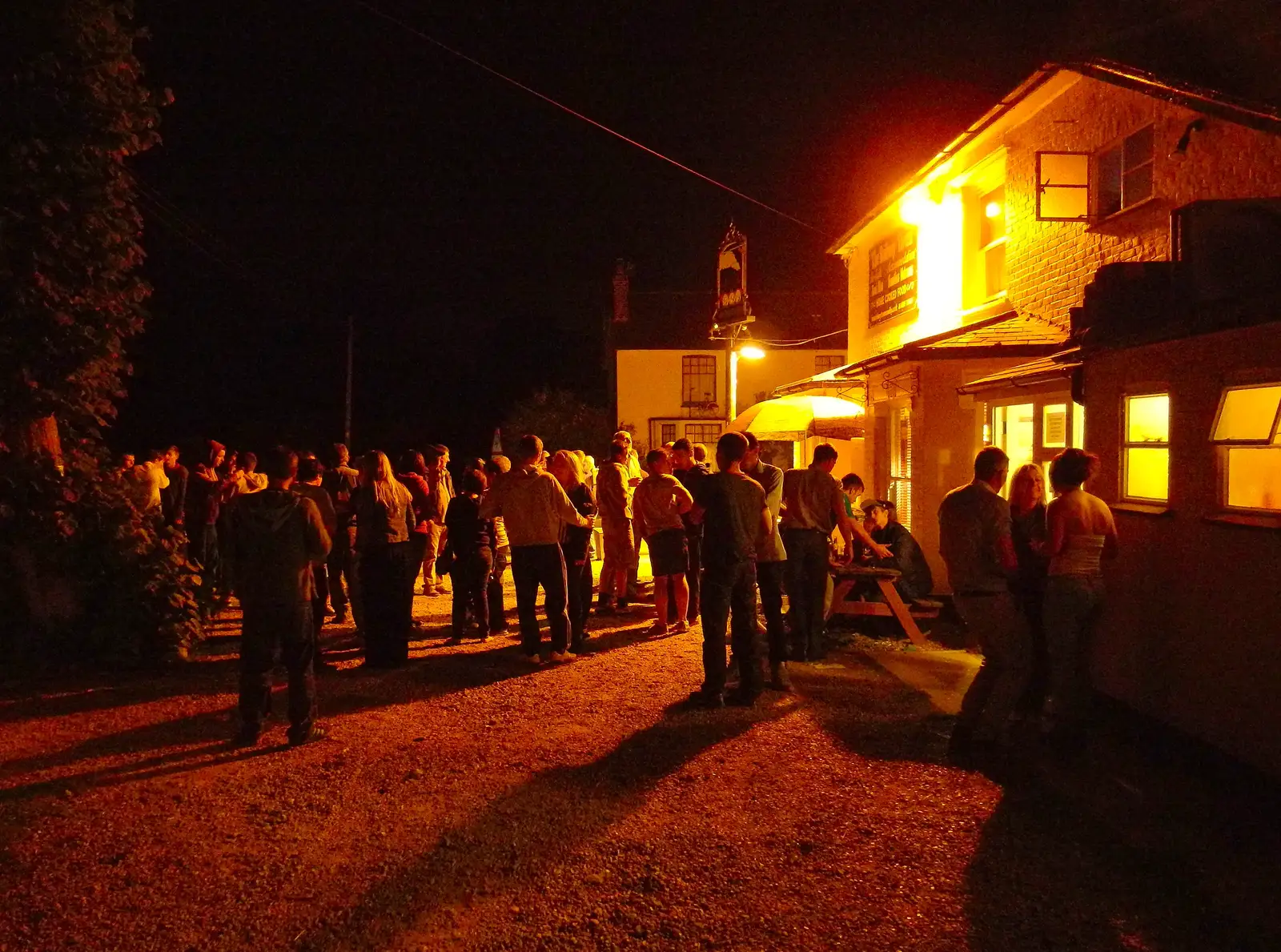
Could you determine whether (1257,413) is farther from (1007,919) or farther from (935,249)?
(935,249)

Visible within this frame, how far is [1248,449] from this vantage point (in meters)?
5.53

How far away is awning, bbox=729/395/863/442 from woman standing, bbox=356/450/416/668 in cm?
777

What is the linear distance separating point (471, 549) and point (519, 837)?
502 centimetres

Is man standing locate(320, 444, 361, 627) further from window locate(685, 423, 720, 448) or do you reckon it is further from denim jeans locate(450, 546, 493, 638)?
window locate(685, 423, 720, 448)

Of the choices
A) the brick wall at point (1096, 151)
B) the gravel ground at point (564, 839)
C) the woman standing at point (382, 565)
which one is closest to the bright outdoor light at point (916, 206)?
the brick wall at point (1096, 151)

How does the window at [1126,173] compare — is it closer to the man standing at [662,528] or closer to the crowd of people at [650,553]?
the crowd of people at [650,553]

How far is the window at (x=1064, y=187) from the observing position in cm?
959

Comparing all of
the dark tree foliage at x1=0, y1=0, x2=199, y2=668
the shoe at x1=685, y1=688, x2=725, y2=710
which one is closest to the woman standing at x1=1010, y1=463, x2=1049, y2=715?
the shoe at x1=685, y1=688, x2=725, y2=710

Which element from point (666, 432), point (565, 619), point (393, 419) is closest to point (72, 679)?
point (565, 619)

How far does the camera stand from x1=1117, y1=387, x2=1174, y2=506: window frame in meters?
6.28

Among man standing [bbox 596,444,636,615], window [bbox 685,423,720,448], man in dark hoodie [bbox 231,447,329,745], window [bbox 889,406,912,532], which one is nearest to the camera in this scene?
man in dark hoodie [bbox 231,447,329,745]

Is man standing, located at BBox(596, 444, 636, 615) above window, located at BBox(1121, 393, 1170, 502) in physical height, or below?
below

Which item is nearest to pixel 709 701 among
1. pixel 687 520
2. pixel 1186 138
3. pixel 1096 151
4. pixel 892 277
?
pixel 687 520

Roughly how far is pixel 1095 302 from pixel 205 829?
21.4 ft
